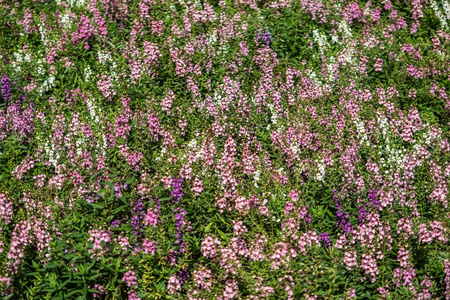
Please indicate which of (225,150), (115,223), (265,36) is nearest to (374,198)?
(225,150)

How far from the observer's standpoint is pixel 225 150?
30.2ft

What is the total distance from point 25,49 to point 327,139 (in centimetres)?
776

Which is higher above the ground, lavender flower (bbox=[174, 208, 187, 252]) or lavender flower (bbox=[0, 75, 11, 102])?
lavender flower (bbox=[0, 75, 11, 102])

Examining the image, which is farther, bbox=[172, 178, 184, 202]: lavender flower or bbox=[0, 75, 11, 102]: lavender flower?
bbox=[0, 75, 11, 102]: lavender flower

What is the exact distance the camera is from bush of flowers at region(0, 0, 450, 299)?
746 centimetres

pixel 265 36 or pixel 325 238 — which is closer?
pixel 325 238

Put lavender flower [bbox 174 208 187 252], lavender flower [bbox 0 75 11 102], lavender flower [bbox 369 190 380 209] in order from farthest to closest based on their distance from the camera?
lavender flower [bbox 0 75 11 102] < lavender flower [bbox 369 190 380 209] < lavender flower [bbox 174 208 187 252]

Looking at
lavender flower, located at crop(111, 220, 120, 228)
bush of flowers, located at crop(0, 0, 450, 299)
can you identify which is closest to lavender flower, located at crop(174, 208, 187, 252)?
bush of flowers, located at crop(0, 0, 450, 299)

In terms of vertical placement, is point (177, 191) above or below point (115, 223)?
above

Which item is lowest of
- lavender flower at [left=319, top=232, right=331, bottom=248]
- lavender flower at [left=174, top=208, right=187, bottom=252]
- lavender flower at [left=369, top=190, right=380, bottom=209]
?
lavender flower at [left=174, top=208, right=187, bottom=252]

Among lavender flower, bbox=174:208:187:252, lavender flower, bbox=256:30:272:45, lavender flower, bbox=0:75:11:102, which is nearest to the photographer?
lavender flower, bbox=174:208:187:252

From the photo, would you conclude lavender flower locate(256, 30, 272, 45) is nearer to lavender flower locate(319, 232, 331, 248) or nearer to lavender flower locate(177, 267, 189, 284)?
lavender flower locate(319, 232, 331, 248)

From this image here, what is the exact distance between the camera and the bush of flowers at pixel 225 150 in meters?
7.46

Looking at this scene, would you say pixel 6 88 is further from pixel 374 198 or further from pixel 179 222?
pixel 374 198
